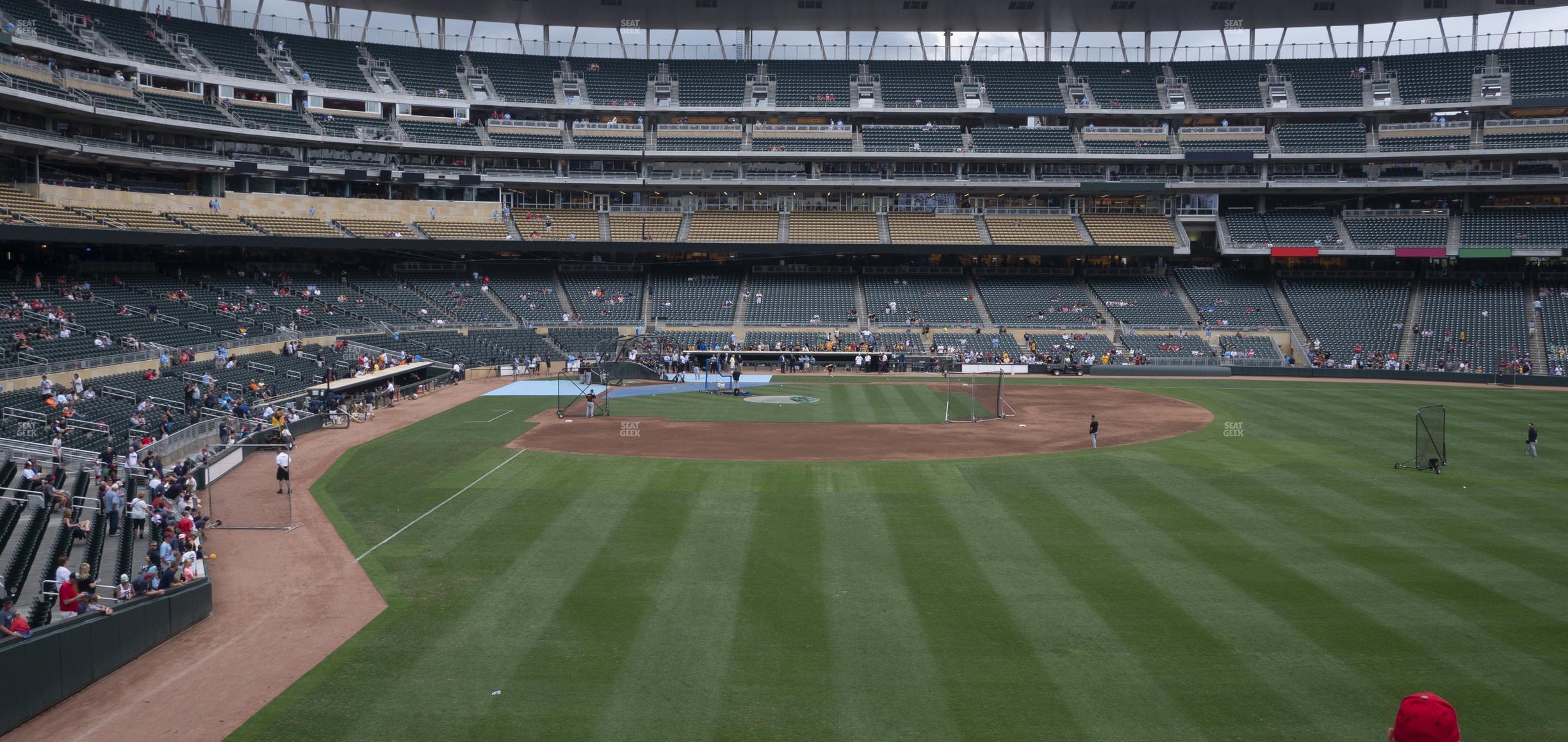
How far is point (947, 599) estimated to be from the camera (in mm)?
18391

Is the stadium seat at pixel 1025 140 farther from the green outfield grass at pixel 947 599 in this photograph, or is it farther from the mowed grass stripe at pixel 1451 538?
the mowed grass stripe at pixel 1451 538

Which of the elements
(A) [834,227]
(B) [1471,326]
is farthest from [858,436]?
(B) [1471,326]

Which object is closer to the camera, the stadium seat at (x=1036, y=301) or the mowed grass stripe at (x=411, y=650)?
the mowed grass stripe at (x=411, y=650)

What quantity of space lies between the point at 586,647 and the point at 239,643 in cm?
657

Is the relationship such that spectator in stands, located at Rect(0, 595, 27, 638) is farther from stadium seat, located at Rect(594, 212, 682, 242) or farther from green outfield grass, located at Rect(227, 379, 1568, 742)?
stadium seat, located at Rect(594, 212, 682, 242)

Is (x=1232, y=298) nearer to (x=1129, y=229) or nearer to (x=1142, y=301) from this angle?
(x=1142, y=301)

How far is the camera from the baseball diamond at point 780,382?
49.5 ft

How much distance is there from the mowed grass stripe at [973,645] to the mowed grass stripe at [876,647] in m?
0.23

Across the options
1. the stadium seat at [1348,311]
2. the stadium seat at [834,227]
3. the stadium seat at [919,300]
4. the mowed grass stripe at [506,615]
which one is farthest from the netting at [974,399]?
the stadium seat at [1348,311]

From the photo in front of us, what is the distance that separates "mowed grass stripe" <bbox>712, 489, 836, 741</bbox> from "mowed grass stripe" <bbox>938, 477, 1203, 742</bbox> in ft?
11.8

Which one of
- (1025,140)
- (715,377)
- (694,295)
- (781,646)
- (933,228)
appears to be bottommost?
(781,646)

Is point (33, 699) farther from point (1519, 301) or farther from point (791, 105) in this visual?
point (1519, 301)

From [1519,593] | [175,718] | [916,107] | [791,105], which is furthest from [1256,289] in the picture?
[175,718]

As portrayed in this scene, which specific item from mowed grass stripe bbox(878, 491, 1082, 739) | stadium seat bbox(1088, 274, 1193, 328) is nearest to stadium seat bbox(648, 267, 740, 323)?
stadium seat bbox(1088, 274, 1193, 328)
